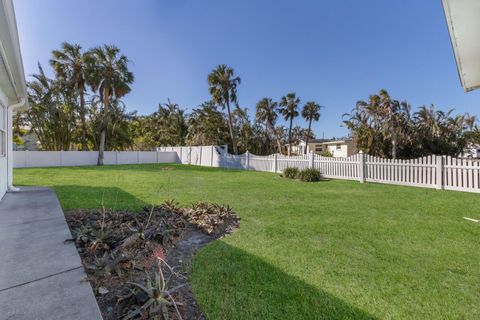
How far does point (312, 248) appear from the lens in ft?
10.5

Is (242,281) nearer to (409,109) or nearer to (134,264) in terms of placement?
(134,264)

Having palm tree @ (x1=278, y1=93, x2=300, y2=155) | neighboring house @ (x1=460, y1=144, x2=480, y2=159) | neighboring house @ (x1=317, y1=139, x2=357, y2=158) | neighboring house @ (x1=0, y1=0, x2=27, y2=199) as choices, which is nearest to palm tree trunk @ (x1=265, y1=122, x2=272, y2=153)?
palm tree @ (x1=278, y1=93, x2=300, y2=155)

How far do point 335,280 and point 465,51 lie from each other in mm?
2500

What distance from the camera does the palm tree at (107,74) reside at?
1884 cm

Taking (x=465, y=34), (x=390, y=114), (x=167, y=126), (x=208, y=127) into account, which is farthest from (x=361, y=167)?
(x=167, y=126)

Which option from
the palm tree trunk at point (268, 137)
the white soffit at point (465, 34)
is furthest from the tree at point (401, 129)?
the white soffit at point (465, 34)

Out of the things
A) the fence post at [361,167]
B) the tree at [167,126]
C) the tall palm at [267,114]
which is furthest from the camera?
the tree at [167,126]

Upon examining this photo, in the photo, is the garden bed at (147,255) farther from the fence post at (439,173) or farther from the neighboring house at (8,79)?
the fence post at (439,173)

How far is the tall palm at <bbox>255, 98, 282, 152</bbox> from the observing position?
27750mm

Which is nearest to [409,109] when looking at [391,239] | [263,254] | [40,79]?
[391,239]

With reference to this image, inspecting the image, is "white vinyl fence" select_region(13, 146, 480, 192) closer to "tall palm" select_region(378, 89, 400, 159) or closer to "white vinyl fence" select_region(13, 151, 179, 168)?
"white vinyl fence" select_region(13, 151, 179, 168)

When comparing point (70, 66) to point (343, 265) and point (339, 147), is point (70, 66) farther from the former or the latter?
point (339, 147)

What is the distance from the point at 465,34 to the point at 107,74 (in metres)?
21.6

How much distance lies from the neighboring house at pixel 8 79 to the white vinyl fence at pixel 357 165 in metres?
10.3
